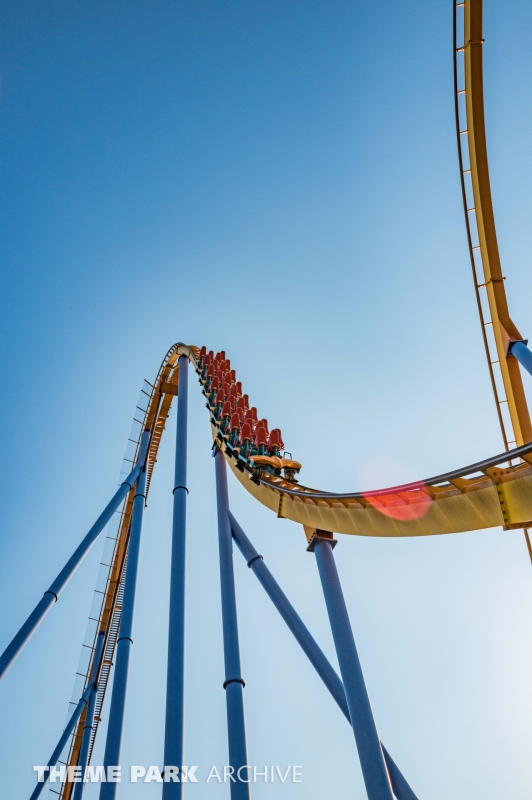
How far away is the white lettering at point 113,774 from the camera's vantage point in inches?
229

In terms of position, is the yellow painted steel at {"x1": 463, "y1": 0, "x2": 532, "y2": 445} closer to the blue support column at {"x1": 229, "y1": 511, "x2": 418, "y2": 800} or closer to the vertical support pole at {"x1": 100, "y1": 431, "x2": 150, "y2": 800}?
the blue support column at {"x1": 229, "y1": 511, "x2": 418, "y2": 800}

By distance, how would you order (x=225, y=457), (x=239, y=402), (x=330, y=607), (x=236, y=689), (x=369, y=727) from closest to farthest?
(x=369, y=727) → (x=330, y=607) → (x=236, y=689) → (x=225, y=457) → (x=239, y=402)

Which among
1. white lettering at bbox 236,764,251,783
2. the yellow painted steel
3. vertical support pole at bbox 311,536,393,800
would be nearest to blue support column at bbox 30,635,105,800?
white lettering at bbox 236,764,251,783

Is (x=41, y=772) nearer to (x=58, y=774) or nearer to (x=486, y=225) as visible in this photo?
(x=58, y=774)

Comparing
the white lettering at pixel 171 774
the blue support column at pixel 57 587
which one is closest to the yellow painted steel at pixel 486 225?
the white lettering at pixel 171 774

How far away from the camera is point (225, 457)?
29.1 ft

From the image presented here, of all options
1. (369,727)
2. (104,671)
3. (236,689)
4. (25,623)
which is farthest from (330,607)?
(104,671)

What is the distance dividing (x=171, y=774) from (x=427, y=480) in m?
3.72

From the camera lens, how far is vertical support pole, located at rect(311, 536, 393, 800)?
4.02 meters

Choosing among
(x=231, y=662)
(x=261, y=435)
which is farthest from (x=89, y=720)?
(x=261, y=435)

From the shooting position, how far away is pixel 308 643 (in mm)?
5754

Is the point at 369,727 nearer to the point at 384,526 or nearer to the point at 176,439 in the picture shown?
the point at 384,526

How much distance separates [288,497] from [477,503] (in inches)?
99.7

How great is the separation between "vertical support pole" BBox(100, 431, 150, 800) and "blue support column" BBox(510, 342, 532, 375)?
560cm
